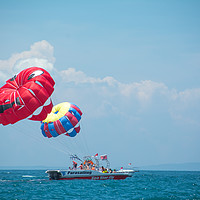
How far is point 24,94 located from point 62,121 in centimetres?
1164

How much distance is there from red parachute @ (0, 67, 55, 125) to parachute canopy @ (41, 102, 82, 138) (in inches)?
372

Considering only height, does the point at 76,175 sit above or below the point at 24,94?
below

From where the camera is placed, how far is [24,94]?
30.7 meters

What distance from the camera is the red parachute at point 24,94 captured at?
1195 inches

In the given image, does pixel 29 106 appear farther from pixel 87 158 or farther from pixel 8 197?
pixel 87 158

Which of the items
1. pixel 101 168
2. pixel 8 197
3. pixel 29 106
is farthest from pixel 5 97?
pixel 101 168

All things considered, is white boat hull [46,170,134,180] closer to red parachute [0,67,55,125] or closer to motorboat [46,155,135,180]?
motorboat [46,155,135,180]

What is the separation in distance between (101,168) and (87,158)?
3.10 metres

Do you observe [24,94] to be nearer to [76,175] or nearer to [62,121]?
[62,121]

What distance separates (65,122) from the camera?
4175 cm

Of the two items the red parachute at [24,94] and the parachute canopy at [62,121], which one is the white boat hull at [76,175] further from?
the red parachute at [24,94]

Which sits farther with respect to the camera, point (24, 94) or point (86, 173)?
point (86, 173)

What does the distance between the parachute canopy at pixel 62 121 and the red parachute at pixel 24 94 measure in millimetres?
9461

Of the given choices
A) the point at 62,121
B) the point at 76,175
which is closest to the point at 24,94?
the point at 62,121
